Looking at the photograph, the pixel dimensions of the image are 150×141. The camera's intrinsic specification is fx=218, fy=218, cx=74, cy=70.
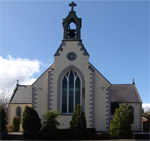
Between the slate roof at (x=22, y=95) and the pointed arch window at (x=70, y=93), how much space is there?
11.6 m

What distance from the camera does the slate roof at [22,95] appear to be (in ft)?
127

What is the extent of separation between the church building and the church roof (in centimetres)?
907

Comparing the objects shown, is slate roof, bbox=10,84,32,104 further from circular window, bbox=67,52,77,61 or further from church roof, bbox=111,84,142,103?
church roof, bbox=111,84,142,103

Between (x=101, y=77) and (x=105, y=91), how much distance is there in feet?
6.48

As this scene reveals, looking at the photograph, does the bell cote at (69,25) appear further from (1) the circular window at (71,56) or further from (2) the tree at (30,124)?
(2) the tree at (30,124)

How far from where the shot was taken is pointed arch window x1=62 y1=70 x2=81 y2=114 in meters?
29.1

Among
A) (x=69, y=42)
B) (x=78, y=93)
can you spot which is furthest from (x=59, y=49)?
(x=78, y=93)

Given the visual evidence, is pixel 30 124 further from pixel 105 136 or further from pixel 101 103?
pixel 101 103

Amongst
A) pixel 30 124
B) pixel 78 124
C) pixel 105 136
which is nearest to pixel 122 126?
pixel 105 136

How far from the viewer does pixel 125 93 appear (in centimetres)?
3938

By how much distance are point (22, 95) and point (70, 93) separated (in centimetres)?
1448

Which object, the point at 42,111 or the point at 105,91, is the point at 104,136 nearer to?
the point at 105,91

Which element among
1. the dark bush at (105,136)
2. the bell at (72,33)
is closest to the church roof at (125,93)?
the dark bush at (105,136)

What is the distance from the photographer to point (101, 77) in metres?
29.8
